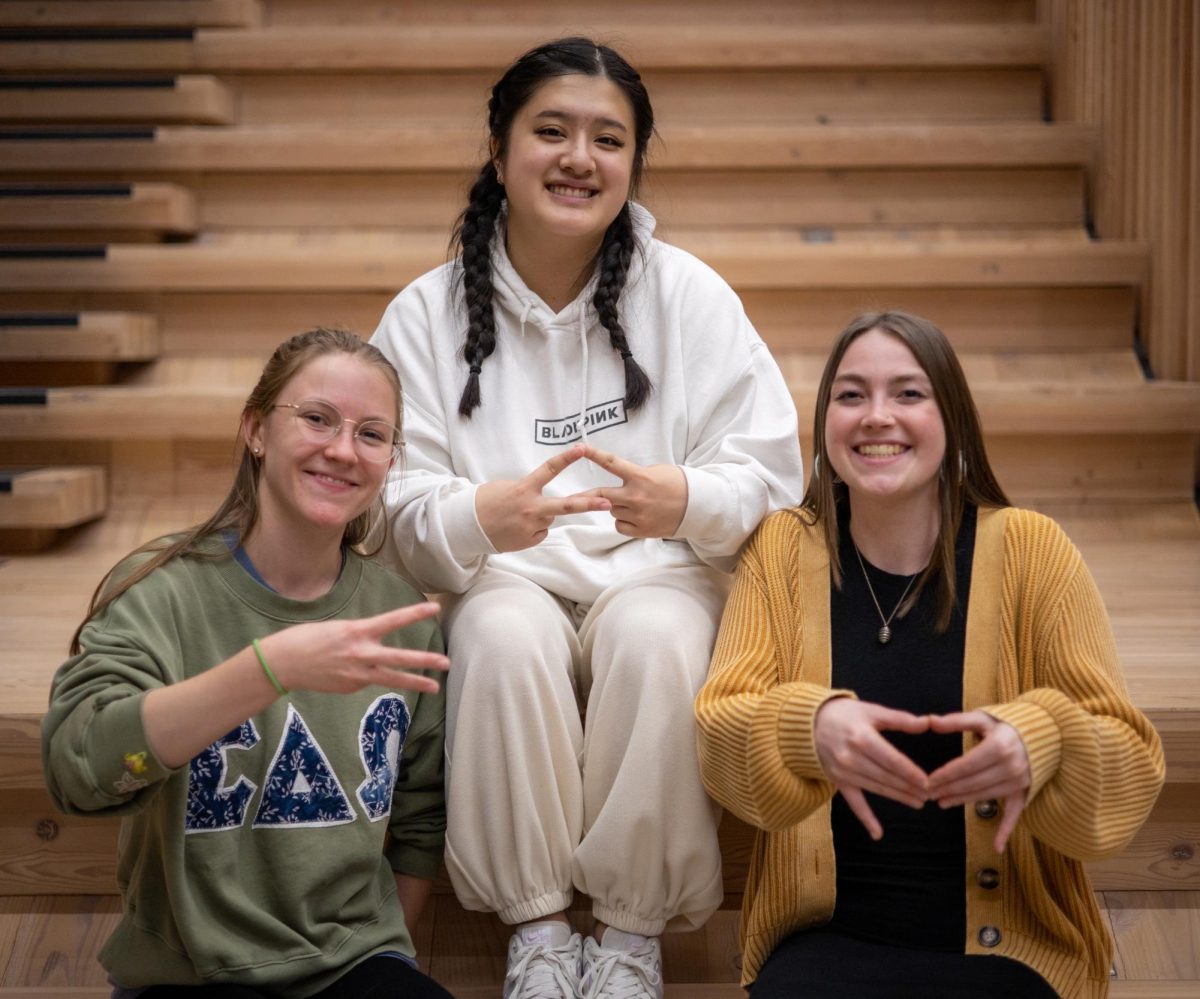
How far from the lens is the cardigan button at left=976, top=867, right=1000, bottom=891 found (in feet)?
3.59

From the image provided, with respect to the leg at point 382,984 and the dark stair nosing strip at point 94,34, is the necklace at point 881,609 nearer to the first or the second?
the leg at point 382,984

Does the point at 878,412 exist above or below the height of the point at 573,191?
below

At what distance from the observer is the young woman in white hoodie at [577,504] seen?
1.19 meters

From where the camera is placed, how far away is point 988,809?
1.10 meters

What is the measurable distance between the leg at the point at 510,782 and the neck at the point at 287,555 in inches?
6.4

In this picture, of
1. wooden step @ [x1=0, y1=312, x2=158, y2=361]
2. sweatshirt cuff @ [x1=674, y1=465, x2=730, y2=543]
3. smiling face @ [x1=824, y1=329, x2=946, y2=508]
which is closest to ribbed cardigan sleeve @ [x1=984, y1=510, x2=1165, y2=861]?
smiling face @ [x1=824, y1=329, x2=946, y2=508]

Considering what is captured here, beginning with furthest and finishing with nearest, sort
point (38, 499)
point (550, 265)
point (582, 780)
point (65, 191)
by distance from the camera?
point (65, 191), point (38, 499), point (550, 265), point (582, 780)

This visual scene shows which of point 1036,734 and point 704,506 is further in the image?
point 704,506

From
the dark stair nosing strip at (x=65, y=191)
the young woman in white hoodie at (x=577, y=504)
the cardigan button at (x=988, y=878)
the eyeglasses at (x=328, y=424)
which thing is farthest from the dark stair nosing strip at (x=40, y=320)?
the cardigan button at (x=988, y=878)

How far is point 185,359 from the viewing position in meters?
2.36

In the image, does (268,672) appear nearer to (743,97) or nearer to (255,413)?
(255,413)

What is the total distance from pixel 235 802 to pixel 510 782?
24 cm

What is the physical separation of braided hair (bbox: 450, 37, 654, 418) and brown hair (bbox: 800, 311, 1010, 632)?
0.90 feet

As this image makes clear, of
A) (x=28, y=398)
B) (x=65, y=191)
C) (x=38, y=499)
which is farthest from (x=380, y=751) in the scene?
(x=65, y=191)
